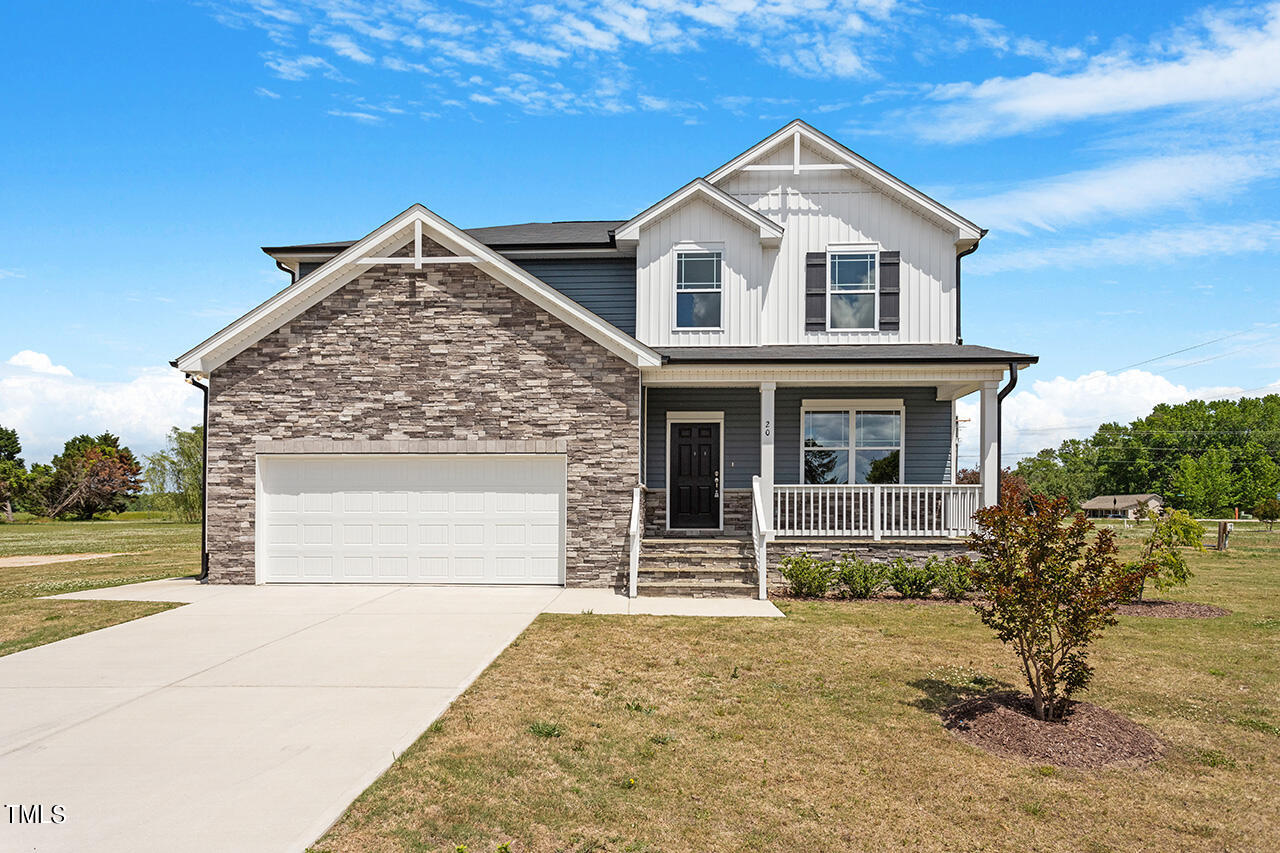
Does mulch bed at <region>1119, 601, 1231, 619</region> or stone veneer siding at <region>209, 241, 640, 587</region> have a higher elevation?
stone veneer siding at <region>209, 241, 640, 587</region>

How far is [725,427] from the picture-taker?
54.5ft

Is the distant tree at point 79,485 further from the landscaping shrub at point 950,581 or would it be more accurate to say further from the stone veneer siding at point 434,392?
the landscaping shrub at point 950,581

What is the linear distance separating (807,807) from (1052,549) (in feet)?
10.5

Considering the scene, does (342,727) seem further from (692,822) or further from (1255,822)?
(1255,822)

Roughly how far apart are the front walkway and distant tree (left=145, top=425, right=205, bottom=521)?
32.5 meters

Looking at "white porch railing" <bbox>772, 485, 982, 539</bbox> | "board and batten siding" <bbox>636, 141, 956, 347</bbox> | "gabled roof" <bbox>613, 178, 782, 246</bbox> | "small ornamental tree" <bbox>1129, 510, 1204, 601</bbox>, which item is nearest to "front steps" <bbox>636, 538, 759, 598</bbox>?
"white porch railing" <bbox>772, 485, 982, 539</bbox>

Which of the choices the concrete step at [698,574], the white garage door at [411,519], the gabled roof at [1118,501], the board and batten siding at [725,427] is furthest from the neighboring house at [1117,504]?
the white garage door at [411,519]

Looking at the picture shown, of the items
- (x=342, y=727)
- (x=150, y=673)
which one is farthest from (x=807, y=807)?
(x=150, y=673)

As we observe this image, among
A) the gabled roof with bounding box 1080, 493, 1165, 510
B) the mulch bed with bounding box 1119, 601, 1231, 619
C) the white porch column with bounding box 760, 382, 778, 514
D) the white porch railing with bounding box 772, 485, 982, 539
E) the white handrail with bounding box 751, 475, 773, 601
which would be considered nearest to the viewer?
the mulch bed with bounding box 1119, 601, 1231, 619

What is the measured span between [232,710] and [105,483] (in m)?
49.8

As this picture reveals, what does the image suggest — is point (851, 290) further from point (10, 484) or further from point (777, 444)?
point (10, 484)

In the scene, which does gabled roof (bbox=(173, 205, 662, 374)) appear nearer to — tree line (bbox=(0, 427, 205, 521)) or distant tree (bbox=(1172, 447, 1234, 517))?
tree line (bbox=(0, 427, 205, 521))

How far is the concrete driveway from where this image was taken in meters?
4.90

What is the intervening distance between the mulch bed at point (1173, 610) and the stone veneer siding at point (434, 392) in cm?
844
